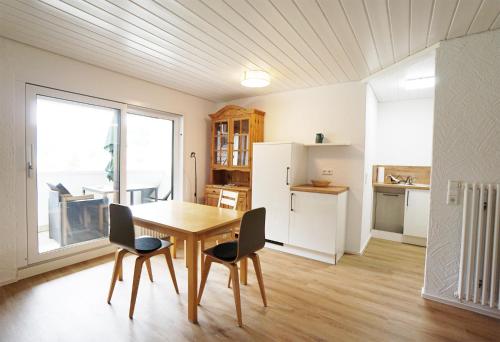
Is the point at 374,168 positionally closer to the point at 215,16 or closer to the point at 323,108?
the point at 323,108

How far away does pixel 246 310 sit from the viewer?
204 centimetres

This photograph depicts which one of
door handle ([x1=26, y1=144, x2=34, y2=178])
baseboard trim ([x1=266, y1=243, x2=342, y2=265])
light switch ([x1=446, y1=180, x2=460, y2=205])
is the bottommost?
baseboard trim ([x1=266, y1=243, x2=342, y2=265])


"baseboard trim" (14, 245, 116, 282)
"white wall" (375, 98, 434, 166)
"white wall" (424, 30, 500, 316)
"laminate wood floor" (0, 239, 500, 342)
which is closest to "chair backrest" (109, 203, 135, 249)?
"laminate wood floor" (0, 239, 500, 342)

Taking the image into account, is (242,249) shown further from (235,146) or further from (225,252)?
(235,146)

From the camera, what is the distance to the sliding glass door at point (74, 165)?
8.48 feet

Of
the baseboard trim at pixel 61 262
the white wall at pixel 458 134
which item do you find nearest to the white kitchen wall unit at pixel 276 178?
the white wall at pixel 458 134

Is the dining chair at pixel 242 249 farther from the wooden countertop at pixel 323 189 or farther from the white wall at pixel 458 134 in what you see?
the white wall at pixel 458 134

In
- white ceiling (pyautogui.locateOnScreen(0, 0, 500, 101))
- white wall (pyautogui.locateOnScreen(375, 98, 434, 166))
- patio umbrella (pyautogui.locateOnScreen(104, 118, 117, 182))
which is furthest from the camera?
white wall (pyautogui.locateOnScreen(375, 98, 434, 166))

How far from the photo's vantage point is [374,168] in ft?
14.0

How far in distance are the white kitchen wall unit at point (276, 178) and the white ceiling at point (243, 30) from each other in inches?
42.2

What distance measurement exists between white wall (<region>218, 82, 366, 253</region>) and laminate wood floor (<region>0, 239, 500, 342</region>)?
39.2 inches

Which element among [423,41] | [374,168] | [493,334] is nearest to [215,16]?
[423,41]

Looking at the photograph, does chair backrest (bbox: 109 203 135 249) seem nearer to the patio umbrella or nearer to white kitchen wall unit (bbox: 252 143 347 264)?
the patio umbrella

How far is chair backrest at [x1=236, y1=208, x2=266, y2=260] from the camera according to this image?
182 cm
